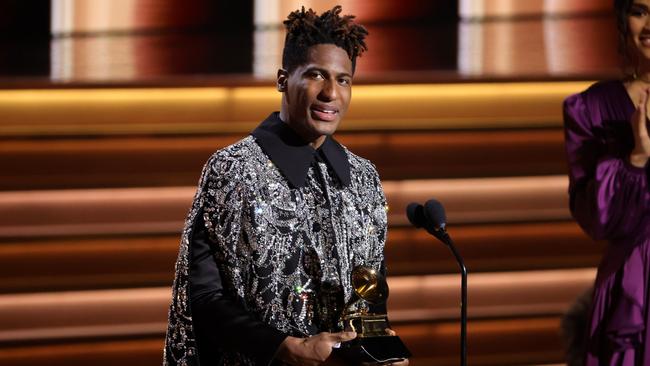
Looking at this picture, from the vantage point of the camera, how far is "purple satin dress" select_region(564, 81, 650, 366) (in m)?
2.63

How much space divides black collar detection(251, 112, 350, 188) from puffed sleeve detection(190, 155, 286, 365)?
98mm

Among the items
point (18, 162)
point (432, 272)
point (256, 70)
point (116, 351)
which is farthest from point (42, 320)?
point (432, 272)

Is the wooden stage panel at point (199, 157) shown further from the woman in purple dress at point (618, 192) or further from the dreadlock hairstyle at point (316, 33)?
the dreadlock hairstyle at point (316, 33)

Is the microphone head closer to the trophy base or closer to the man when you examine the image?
the man

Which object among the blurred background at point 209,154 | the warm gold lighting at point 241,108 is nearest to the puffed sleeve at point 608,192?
the blurred background at point 209,154

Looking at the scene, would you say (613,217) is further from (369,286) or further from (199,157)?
(199,157)

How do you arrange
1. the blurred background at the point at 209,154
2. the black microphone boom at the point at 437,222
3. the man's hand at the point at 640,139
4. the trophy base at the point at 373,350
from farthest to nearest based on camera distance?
1. the blurred background at the point at 209,154
2. the man's hand at the point at 640,139
3. the black microphone boom at the point at 437,222
4. the trophy base at the point at 373,350

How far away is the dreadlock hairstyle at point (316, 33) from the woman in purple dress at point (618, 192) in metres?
0.71

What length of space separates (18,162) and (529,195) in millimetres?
1921

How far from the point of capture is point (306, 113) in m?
2.27

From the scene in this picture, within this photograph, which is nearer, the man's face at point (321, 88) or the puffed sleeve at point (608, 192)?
the man's face at point (321, 88)

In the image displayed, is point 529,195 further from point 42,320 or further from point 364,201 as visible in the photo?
point 364,201

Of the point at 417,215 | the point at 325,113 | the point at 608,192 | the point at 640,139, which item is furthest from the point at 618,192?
the point at 325,113

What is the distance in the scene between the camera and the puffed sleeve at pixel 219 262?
86.5 inches
